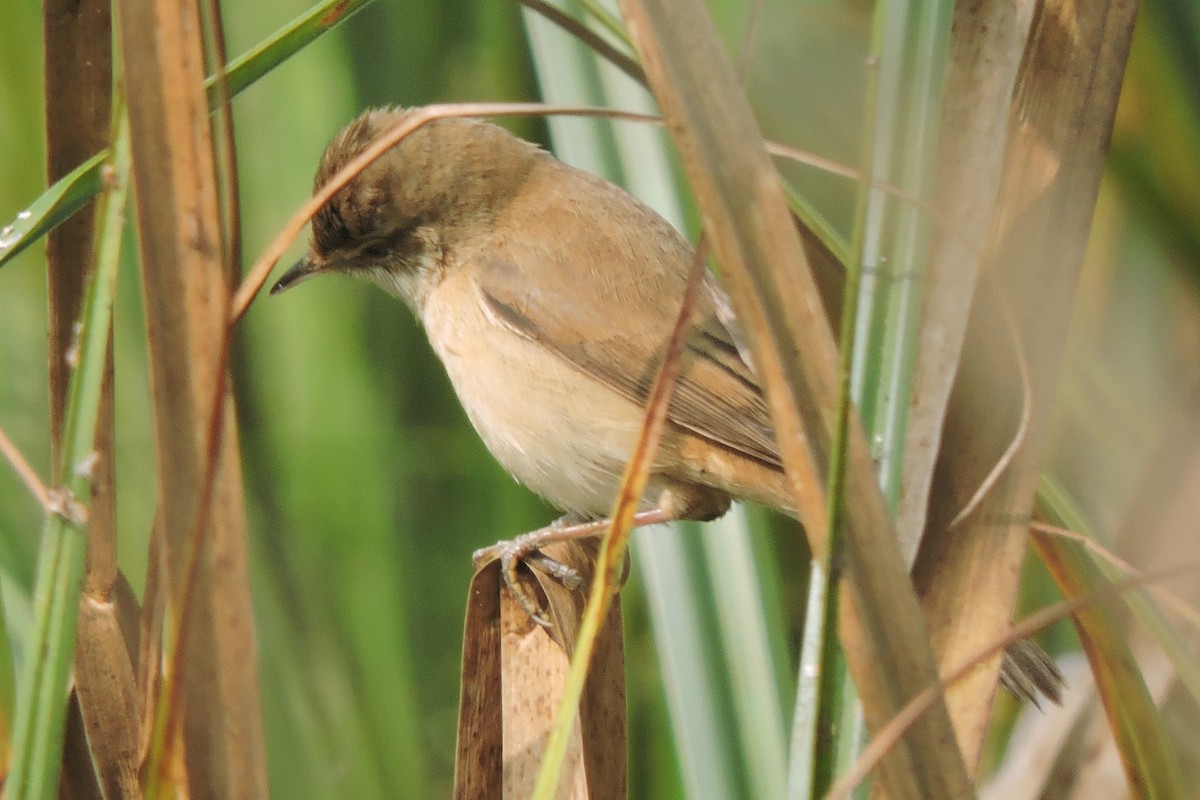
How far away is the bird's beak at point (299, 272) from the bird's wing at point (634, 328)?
36cm

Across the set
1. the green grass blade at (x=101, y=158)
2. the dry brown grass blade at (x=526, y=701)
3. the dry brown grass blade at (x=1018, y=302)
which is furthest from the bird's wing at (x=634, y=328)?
the green grass blade at (x=101, y=158)

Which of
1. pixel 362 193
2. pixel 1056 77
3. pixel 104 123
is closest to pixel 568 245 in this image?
pixel 362 193

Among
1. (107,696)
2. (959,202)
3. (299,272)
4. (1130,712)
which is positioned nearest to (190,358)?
(107,696)

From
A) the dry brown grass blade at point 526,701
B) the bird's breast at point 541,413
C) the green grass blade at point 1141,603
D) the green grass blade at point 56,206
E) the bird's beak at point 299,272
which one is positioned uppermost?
the bird's beak at point 299,272

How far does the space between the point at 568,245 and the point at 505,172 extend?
26cm

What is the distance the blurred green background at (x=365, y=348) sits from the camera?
221cm

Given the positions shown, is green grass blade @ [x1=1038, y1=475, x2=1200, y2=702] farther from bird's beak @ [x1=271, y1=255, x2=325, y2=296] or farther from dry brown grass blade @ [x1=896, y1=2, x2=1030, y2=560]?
bird's beak @ [x1=271, y1=255, x2=325, y2=296]

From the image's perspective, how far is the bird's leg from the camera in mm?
1653

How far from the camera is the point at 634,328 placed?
82.0 inches

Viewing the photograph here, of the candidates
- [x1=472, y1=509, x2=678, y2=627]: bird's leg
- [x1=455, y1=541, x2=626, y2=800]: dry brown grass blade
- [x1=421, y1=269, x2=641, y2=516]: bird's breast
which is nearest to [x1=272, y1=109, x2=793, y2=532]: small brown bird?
[x1=421, y1=269, x2=641, y2=516]: bird's breast

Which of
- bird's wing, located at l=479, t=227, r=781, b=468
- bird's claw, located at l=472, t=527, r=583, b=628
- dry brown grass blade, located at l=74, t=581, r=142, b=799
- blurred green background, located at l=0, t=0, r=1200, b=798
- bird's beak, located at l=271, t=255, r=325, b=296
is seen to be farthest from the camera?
bird's beak, located at l=271, t=255, r=325, b=296

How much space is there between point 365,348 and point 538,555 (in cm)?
72

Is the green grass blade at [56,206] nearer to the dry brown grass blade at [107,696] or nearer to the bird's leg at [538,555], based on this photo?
the dry brown grass blade at [107,696]

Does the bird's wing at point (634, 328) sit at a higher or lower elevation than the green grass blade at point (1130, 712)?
higher
